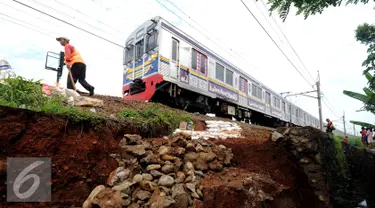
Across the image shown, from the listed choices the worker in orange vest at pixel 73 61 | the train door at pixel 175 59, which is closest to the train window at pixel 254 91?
the train door at pixel 175 59

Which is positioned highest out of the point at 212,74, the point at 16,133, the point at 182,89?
the point at 212,74

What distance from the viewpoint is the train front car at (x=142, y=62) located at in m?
8.16

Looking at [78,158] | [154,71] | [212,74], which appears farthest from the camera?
[212,74]

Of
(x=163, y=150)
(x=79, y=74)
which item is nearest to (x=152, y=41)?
(x=79, y=74)

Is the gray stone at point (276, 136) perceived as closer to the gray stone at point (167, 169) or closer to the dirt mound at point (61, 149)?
the gray stone at point (167, 169)

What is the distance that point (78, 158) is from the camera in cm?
305

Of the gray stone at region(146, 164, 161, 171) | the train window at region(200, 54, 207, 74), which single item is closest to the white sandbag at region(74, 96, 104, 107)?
the gray stone at region(146, 164, 161, 171)

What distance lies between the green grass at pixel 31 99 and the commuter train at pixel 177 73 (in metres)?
4.16

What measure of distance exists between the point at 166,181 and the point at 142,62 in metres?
6.73

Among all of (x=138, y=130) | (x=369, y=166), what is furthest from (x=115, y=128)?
(x=369, y=166)

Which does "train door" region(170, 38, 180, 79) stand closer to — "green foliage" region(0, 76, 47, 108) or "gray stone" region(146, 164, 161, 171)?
"green foliage" region(0, 76, 47, 108)

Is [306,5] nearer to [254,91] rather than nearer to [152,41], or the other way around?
[152,41]

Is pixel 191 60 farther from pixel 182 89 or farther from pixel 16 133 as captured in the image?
pixel 16 133

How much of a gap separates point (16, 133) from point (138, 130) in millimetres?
1978
